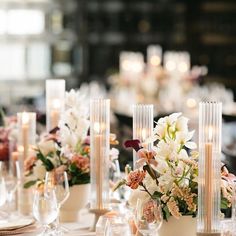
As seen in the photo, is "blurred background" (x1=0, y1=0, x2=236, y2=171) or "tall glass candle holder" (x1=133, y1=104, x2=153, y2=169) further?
"blurred background" (x1=0, y1=0, x2=236, y2=171)

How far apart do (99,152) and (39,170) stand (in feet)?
1.30

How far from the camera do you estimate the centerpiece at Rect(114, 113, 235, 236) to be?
3104mm

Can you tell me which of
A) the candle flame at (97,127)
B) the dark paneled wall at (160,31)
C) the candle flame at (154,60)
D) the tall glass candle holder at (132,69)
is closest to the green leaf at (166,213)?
the candle flame at (97,127)

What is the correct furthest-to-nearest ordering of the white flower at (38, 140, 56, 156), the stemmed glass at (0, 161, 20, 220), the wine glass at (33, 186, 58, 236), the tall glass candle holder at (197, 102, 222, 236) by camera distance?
the white flower at (38, 140, 56, 156) → the stemmed glass at (0, 161, 20, 220) → the wine glass at (33, 186, 58, 236) → the tall glass candle holder at (197, 102, 222, 236)

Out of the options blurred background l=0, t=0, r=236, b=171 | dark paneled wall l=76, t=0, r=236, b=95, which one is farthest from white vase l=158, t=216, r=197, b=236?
dark paneled wall l=76, t=0, r=236, b=95

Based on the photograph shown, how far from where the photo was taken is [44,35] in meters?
13.8

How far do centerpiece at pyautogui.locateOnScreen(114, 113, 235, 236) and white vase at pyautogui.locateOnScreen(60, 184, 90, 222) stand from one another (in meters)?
0.62

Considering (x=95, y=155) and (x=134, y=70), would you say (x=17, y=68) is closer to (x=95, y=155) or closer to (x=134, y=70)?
(x=134, y=70)

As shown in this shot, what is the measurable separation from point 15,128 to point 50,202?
5.01 ft

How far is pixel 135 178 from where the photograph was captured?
123 inches

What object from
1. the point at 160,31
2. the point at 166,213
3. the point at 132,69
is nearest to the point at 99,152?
the point at 166,213

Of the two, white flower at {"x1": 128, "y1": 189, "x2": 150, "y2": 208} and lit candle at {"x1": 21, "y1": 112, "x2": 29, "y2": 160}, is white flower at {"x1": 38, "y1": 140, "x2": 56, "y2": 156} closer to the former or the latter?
lit candle at {"x1": 21, "y1": 112, "x2": 29, "y2": 160}

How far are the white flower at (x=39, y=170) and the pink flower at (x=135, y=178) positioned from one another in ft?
2.61

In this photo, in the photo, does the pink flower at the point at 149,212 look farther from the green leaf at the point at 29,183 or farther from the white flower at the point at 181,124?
the green leaf at the point at 29,183
